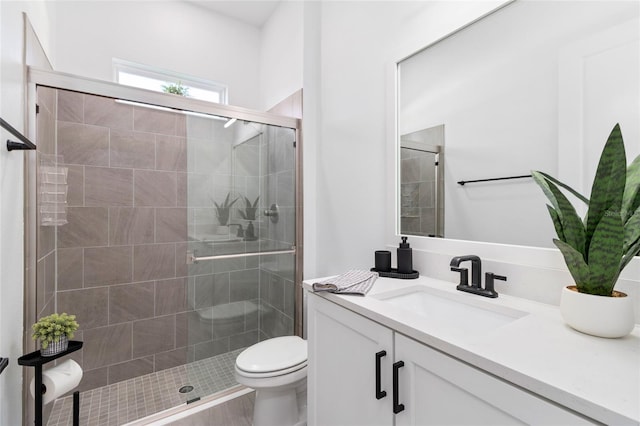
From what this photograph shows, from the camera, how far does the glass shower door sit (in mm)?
1921

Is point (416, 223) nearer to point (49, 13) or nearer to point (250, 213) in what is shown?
point (250, 213)

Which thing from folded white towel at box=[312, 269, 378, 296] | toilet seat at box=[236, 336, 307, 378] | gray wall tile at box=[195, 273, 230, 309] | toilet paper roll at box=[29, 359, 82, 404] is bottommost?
toilet seat at box=[236, 336, 307, 378]

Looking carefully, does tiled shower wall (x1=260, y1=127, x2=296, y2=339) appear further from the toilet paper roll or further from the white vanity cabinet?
the toilet paper roll

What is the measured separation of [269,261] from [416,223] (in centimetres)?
113

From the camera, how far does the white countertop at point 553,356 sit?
0.46 metres

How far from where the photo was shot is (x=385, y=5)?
1463 millimetres

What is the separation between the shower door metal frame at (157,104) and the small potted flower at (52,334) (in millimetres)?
292

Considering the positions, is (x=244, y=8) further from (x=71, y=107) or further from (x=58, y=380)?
(x=58, y=380)

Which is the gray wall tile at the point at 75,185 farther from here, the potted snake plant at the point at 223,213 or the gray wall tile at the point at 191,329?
the gray wall tile at the point at 191,329

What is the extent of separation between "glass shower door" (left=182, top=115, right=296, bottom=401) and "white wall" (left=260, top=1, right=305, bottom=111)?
0.44m

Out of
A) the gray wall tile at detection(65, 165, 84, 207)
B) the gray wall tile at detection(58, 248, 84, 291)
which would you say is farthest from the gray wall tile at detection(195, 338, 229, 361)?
the gray wall tile at detection(65, 165, 84, 207)

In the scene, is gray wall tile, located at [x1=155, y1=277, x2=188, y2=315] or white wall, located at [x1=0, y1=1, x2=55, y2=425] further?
gray wall tile, located at [x1=155, y1=277, x2=188, y2=315]

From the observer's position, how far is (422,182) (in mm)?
1352

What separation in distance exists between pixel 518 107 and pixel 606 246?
0.59 meters
